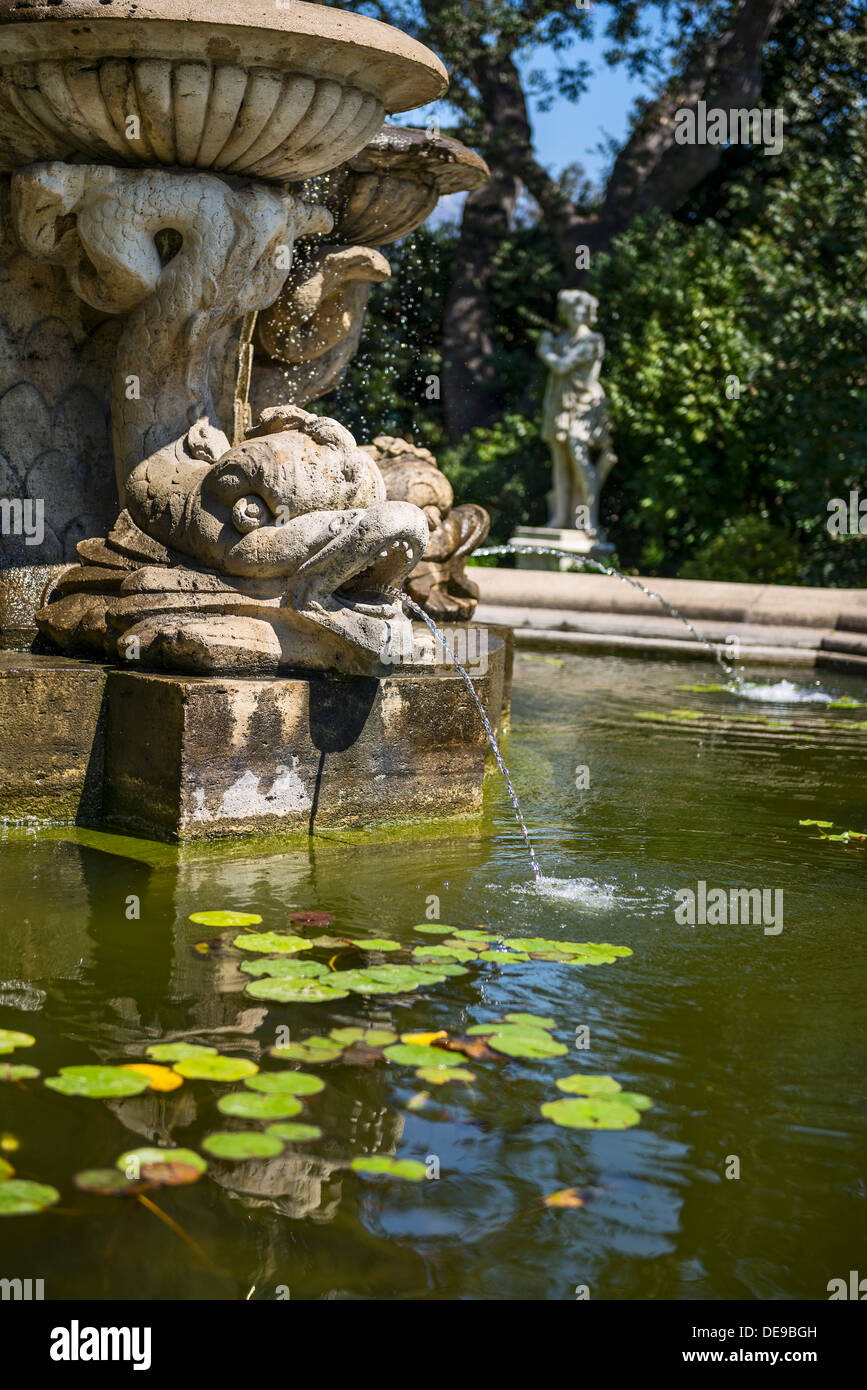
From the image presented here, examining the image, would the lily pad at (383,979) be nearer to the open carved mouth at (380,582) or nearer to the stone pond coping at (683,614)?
the open carved mouth at (380,582)

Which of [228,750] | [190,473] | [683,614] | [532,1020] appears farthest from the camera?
[683,614]

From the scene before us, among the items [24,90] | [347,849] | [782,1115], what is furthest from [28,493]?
[782,1115]

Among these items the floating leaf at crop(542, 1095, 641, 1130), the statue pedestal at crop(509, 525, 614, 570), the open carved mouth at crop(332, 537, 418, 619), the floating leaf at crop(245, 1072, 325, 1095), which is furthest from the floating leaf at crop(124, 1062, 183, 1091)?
the statue pedestal at crop(509, 525, 614, 570)

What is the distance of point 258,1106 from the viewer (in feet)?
7.18

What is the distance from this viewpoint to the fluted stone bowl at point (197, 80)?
3.65m

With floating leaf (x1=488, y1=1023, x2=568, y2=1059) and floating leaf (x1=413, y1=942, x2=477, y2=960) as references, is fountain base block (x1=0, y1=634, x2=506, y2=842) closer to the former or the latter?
floating leaf (x1=413, y1=942, x2=477, y2=960)

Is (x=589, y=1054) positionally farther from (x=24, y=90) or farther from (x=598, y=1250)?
(x=24, y=90)

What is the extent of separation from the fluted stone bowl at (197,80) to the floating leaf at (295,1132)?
276 cm

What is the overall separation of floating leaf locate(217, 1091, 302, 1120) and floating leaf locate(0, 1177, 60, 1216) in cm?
32

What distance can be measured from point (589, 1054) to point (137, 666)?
191 centimetres

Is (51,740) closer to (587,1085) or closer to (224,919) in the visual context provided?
(224,919)

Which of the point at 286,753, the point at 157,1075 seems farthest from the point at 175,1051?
the point at 286,753

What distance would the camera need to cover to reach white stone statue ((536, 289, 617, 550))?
14680 mm

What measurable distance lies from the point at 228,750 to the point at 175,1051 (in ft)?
4.57
